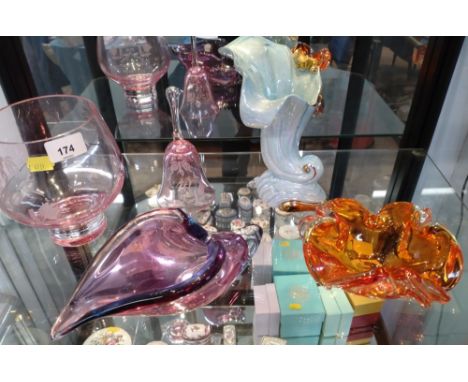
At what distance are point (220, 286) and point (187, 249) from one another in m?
0.07

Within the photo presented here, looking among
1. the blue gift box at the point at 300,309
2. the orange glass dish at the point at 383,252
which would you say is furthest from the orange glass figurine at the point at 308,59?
the blue gift box at the point at 300,309

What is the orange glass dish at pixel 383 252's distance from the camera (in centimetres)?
50

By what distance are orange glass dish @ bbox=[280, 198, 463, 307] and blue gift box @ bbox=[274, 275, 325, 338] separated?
0.03 meters

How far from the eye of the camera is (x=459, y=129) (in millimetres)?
853

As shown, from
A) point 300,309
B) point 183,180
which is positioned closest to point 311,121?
point 183,180

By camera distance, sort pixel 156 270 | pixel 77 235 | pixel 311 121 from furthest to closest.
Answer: pixel 311 121, pixel 77 235, pixel 156 270

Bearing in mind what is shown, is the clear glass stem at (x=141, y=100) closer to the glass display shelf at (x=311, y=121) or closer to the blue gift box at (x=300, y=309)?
the glass display shelf at (x=311, y=121)

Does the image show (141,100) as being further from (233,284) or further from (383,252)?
(383,252)

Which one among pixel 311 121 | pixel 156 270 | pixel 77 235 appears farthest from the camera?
pixel 311 121

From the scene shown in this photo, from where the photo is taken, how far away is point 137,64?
0.82 meters

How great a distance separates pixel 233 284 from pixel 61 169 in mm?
350

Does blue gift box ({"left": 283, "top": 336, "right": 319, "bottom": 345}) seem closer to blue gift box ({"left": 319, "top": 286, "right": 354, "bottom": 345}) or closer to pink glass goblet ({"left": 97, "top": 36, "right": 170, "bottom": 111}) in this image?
blue gift box ({"left": 319, "top": 286, "right": 354, "bottom": 345})

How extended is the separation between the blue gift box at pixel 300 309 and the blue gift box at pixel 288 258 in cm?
2

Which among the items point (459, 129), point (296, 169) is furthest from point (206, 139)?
point (459, 129)
